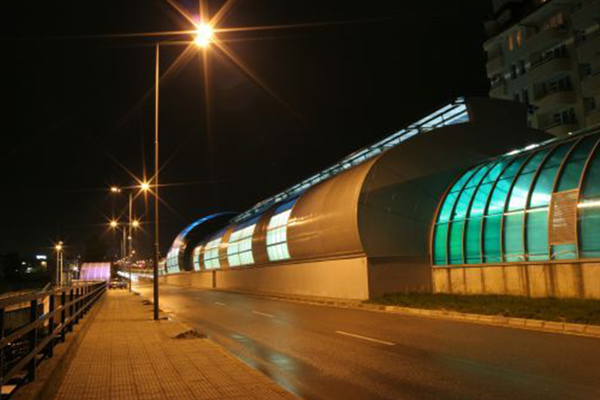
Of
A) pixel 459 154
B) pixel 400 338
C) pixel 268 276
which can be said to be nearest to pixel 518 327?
pixel 400 338

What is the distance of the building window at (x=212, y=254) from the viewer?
6900 centimetres

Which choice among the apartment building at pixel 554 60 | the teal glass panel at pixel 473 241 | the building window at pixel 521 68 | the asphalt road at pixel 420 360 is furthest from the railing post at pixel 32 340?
the building window at pixel 521 68

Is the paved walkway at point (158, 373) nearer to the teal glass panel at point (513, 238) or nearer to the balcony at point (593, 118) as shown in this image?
the teal glass panel at point (513, 238)

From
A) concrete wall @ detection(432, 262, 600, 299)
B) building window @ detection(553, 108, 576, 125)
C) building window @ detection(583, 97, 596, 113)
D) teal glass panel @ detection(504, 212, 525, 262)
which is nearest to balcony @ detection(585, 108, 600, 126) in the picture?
building window @ detection(583, 97, 596, 113)

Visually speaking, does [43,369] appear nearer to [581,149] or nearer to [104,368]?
[104,368]

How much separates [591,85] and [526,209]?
84.5 feet

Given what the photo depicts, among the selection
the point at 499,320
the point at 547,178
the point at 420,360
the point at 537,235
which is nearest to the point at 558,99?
the point at 547,178

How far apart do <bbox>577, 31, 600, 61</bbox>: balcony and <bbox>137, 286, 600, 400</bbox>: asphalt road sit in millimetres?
34258

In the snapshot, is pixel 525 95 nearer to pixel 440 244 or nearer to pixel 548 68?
pixel 548 68

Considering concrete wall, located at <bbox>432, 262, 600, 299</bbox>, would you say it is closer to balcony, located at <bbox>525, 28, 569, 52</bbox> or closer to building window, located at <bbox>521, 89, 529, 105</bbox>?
balcony, located at <bbox>525, 28, 569, 52</bbox>

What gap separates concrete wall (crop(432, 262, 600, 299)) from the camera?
19.2 meters

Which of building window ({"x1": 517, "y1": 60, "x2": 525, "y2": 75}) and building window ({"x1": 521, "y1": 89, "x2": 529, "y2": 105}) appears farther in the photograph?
building window ({"x1": 517, "y1": 60, "x2": 525, "y2": 75})

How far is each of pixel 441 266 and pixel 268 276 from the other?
71.2 feet

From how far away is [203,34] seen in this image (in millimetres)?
16719
